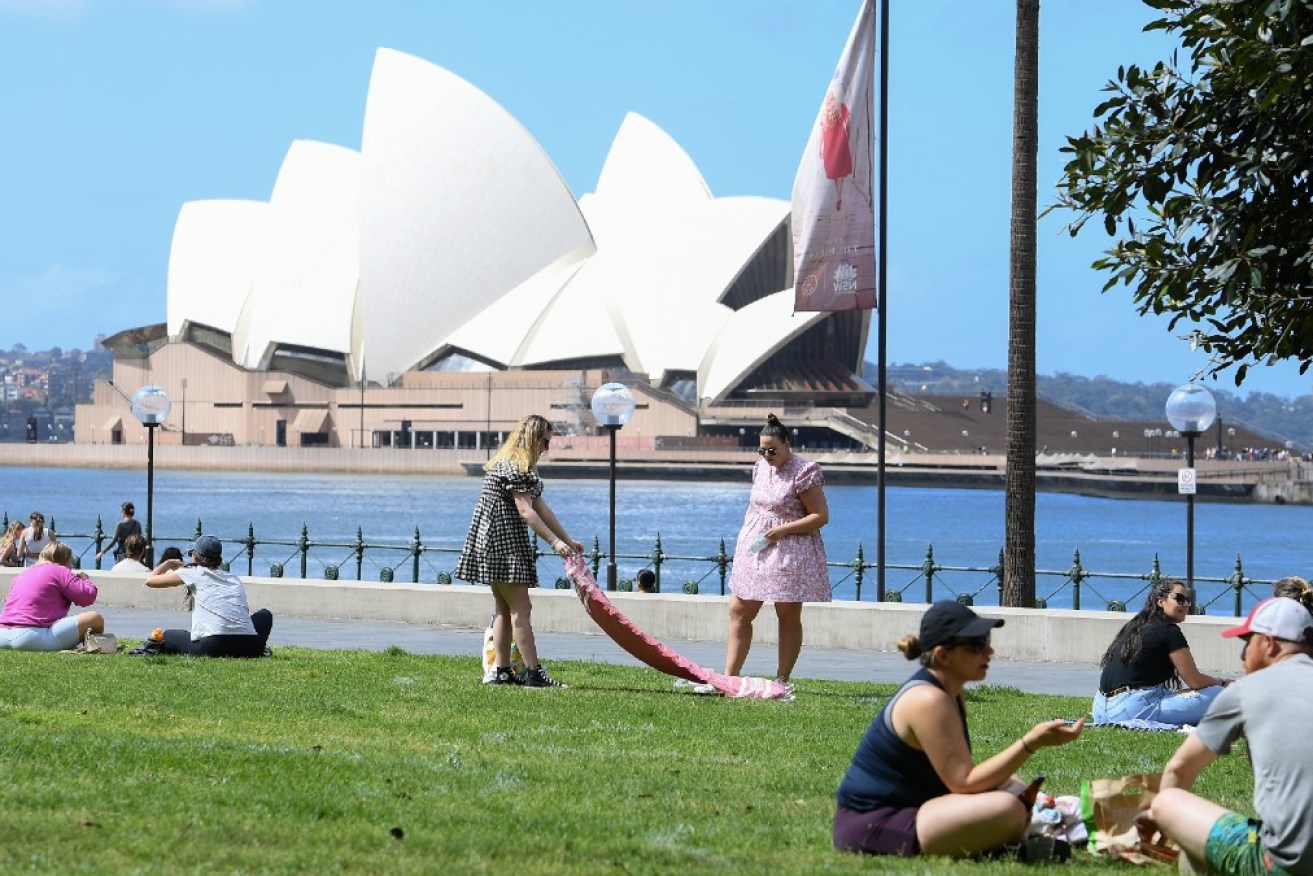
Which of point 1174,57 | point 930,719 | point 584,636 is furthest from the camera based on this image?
point 584,636

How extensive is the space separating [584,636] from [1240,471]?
71.2 metres

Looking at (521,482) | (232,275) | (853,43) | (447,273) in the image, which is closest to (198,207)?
(232,275)

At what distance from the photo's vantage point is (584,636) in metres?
14.4

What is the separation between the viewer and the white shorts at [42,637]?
10766mm

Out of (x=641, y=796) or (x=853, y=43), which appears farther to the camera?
(x=853, y=43)

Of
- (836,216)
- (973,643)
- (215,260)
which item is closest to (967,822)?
(973,643)

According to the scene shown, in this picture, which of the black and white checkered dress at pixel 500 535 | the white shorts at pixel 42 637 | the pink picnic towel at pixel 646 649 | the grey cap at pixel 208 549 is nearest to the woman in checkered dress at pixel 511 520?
the black and white checkered dress at pixel 500 535

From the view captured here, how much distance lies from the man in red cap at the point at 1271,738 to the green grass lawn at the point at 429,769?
56cm

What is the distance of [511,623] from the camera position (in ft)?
31.7

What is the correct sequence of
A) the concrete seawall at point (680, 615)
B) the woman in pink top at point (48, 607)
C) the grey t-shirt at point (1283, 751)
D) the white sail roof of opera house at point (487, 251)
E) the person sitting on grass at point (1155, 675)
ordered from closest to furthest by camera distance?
the grey t-shirt at point (1283, 751), the person sitting on grass at point (1155, 675), the woman in pink top at point (48, 607), the concrete seawall at point (680, 615), the white sail roof of opera house at point (487, 251)

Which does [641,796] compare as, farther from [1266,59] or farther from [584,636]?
[584,636]

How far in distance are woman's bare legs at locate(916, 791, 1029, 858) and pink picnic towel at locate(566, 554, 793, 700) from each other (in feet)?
13.6

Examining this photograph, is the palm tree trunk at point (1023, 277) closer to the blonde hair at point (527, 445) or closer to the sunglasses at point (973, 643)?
the blonde hair at point (527, 445)

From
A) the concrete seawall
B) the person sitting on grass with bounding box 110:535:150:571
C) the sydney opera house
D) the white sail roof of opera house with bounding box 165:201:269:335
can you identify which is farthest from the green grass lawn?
the white sail roof of opera house with bounding box 165:201:269:335
